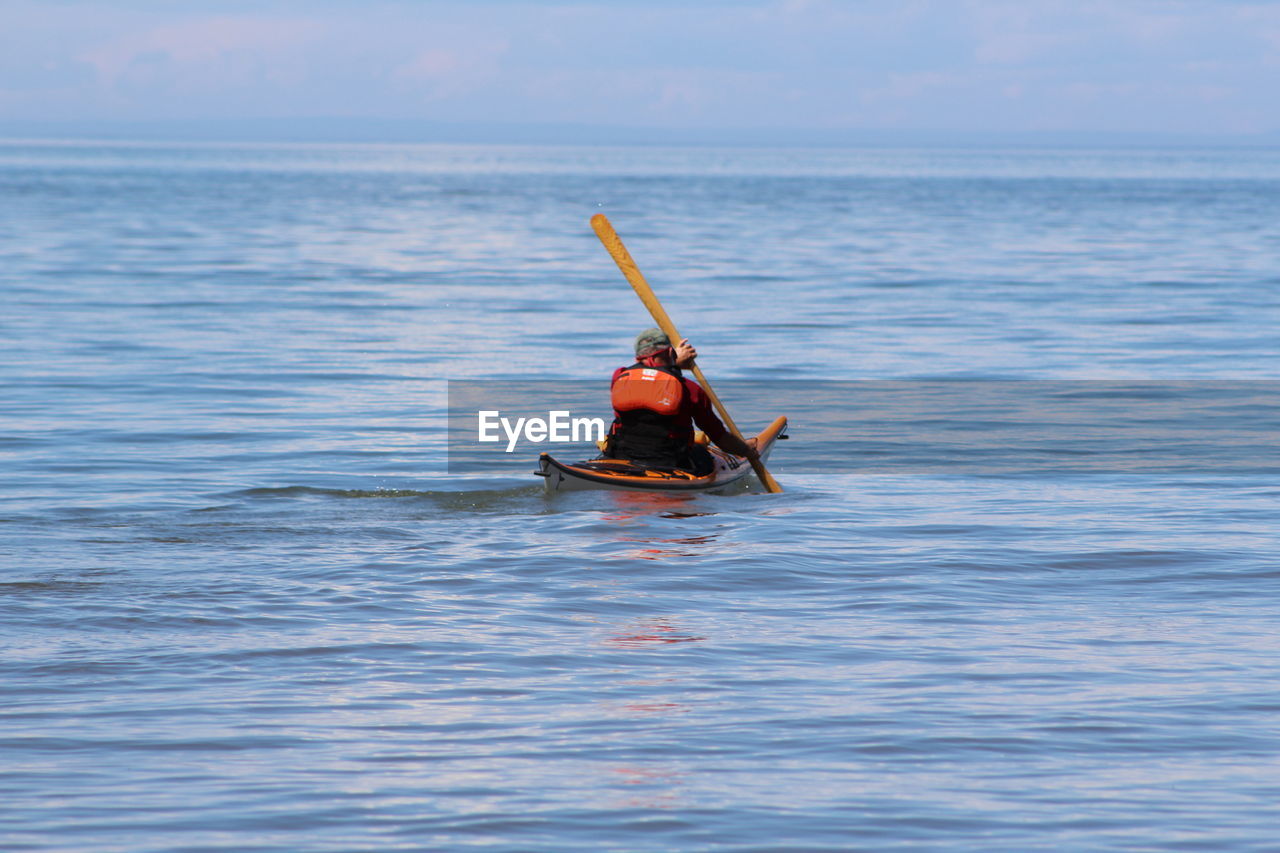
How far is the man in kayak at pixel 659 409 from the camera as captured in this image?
1316 centimetres

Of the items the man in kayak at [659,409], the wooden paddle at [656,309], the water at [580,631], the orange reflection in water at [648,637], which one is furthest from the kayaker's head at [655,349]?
the orange reflection in water at [648,637]

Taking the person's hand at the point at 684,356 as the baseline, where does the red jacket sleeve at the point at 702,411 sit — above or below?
below

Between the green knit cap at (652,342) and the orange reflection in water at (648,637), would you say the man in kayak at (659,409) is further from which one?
the orange reflection in water at (648,637)

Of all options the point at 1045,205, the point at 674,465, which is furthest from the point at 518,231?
the point at 674,465

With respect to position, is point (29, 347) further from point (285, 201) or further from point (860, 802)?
point (285, 201)

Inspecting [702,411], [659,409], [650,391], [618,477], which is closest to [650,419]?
[659,409]

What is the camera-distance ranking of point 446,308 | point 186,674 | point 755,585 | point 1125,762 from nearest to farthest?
point 1125,762, point 186,674, point 755,585, point 446,308

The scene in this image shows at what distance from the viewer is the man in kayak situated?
13156 mm

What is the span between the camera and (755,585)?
1125cm

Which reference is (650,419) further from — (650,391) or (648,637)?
(648,637)

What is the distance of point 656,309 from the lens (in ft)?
51.1

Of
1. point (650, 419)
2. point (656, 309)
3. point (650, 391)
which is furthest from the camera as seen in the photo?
point (656, 309)

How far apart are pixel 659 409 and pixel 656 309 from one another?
8.20ft

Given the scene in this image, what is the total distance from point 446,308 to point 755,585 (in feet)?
80.0
